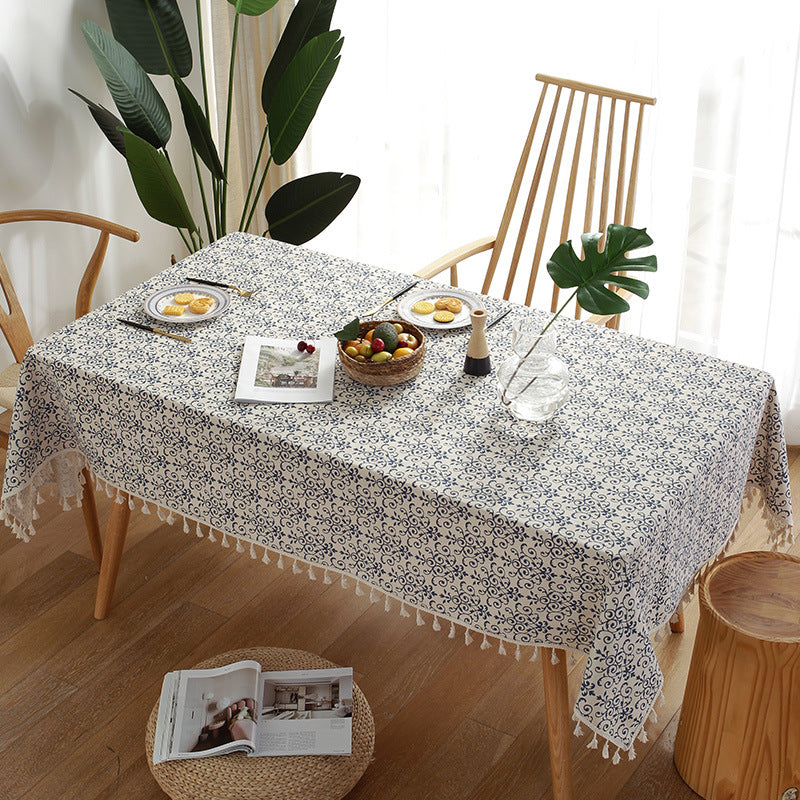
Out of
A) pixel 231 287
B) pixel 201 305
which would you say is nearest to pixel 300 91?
pixel 231 287

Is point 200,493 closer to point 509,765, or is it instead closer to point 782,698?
point 509,765

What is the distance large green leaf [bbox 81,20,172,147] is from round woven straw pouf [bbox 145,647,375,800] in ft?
5.57

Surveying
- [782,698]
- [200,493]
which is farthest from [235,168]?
[782,698]

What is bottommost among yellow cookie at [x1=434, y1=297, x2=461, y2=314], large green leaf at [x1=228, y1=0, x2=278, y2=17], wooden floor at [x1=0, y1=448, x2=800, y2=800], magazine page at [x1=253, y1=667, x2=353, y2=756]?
wooden floor at [x1=0, y1=448, x2=800, y2=800]

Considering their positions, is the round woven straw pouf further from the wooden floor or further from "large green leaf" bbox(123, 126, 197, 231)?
"large green leaf" bbox(123, 126, 197, 231)

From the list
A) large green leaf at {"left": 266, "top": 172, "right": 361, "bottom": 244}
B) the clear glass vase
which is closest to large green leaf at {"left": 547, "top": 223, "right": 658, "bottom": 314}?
the clear glass vase

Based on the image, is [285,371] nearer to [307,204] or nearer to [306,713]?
[306,713]

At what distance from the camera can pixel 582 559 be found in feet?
5.17

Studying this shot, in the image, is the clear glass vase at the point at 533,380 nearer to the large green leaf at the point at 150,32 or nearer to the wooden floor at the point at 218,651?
the wooden floor at the point at 218,651

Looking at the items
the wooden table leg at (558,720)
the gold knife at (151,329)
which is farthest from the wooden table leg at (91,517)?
the wooden table leg at (558,720)

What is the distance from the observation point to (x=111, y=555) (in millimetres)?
2367

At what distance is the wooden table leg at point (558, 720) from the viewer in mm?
1775

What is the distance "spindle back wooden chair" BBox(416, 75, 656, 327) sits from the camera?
8.34 ft

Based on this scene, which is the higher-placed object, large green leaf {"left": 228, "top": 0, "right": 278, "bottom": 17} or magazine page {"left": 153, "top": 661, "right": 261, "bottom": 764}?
large green leaf {"left": 228, "top": 0, "right": 278, "bottom": 17}
